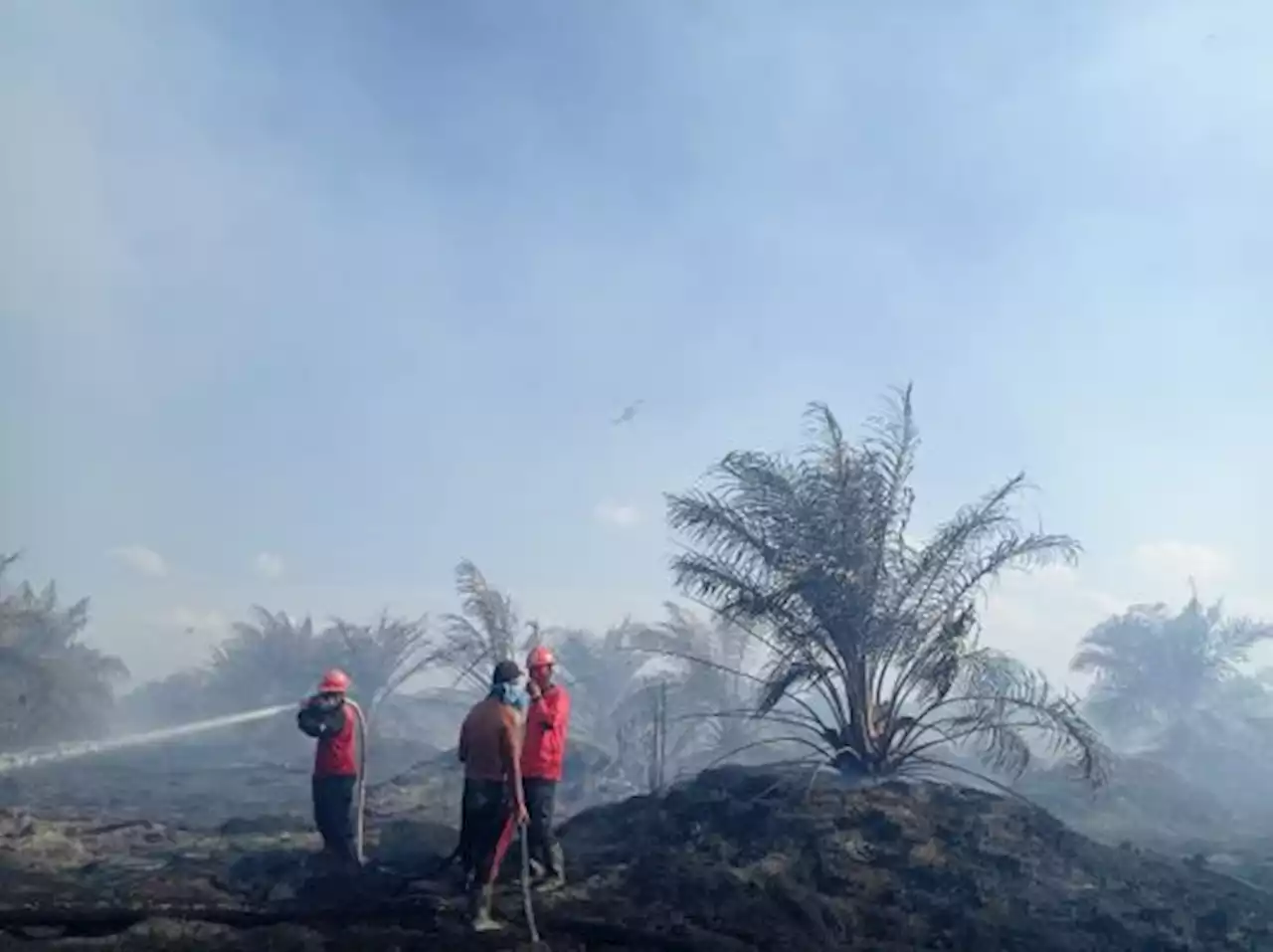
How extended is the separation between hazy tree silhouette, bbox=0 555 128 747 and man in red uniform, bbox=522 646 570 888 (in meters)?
22.5

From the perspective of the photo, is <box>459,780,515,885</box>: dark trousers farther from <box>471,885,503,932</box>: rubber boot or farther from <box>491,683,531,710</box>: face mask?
<box>491,683,531,710</box>: face mask

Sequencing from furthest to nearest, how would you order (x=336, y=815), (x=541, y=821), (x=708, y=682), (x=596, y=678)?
(x=596, y=678)
(x=708, y=682)
(x=336, y=815)
(x=541, y=821)

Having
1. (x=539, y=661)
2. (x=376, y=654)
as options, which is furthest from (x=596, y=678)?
(x=539, y=661)

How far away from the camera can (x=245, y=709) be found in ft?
137

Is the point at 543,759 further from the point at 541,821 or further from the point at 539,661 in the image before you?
the point at 539,661

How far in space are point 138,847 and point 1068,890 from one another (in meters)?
11.3

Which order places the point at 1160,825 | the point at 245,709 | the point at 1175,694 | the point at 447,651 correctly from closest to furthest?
the point at 447,651, the point at 1160,825, the point at 1175,694, the point at 245,709

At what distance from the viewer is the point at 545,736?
10.4m

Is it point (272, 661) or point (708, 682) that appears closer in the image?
Result: point (708, 682)

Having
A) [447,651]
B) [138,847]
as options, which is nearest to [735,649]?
[447,651]

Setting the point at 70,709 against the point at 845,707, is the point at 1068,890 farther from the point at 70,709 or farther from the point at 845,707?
the point at 70,709

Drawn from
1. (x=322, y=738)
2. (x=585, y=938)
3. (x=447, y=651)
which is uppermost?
(x=447, y=651)

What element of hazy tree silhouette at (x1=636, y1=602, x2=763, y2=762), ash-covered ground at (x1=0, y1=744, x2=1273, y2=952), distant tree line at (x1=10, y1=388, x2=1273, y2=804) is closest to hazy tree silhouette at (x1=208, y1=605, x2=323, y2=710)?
distant tree line at (x1=10, y1=388, x2=1273, y2=804)

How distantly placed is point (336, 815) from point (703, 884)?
4006 mm
